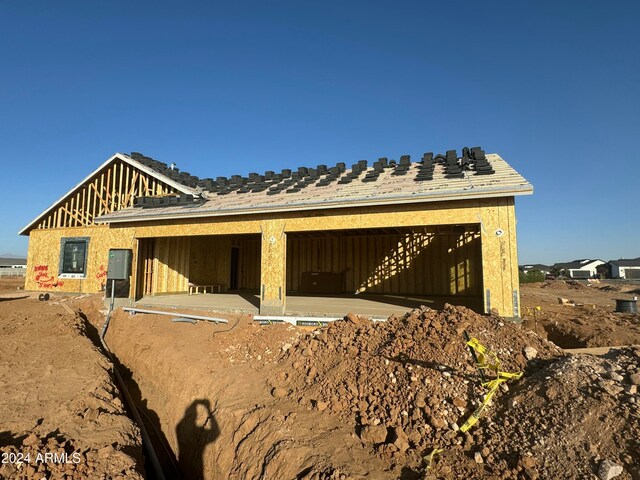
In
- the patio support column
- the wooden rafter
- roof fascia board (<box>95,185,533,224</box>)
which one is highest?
the wooden rafter

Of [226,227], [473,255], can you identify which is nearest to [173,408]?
[226,227]

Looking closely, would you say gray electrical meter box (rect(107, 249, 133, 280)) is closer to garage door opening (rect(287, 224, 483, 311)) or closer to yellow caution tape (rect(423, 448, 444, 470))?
garage door opening (rect(287, 224, 483, 311))

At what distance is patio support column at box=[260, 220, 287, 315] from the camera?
9.80 m

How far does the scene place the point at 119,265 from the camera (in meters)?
12.0

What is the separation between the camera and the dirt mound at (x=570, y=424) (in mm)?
3223

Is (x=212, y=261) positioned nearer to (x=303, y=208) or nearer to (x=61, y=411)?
(x=303, y=208)

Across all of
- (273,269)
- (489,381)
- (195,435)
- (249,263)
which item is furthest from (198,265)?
(489,381)

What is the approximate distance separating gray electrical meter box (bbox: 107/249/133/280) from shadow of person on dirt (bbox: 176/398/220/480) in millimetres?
7446

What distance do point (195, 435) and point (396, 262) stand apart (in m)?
11.0

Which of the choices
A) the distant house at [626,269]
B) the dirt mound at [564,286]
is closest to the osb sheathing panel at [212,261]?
the dirt mound at [564,286]

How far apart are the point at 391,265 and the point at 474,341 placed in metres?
10.3

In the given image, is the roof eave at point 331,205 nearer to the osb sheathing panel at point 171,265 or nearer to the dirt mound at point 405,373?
the osb sheathing panel at point 171,265

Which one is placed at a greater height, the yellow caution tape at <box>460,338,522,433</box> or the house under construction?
the house under construction

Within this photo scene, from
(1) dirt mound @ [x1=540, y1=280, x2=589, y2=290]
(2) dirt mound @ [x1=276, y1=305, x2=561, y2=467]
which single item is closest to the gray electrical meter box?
(2) dirt mound @ [x1=276, y1=305, x2=561, y2=467]
